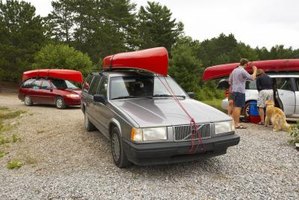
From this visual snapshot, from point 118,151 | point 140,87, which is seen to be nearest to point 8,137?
point 140,87

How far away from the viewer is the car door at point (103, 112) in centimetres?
607

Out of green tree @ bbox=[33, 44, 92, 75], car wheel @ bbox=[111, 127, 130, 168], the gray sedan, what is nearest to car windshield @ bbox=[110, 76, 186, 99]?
the gray sedan

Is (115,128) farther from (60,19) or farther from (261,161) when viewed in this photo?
(60,19)

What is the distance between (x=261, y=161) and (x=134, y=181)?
7.94 feet

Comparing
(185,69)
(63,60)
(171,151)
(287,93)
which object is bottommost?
(171,151)

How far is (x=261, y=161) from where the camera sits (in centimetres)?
583

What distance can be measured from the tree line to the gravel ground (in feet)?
66.7

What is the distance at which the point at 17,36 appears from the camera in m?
30.1

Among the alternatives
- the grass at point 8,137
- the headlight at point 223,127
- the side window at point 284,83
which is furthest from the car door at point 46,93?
the headlight at point 223,127

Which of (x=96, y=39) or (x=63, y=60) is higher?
(x=96, y=39)

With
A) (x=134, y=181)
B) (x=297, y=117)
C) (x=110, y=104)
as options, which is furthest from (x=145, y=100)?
(x=297, y=117)

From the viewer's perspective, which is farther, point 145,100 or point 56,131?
point 56,131

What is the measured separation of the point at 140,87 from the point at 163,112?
137cm

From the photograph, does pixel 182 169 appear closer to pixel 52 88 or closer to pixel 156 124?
pixel 156 124
